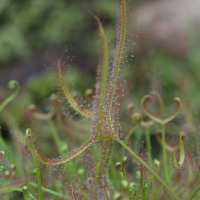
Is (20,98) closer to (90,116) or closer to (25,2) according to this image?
(90,116)

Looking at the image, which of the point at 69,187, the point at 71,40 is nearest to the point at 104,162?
the point at 69,187

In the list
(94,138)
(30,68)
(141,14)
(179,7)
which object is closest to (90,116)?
(94,138)

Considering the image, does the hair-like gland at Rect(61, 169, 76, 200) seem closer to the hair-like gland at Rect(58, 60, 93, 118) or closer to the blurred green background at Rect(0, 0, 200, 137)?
the hair-like gland at Rect(58, 60, 93, 118)

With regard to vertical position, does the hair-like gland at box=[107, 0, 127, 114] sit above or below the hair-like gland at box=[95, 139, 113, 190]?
above

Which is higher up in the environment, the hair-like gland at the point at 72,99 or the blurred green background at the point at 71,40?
the blurred green background at the point at 71,40

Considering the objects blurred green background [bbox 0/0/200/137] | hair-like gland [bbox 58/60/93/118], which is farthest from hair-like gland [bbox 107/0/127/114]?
blurred green background [bbox 0/0/200/137]

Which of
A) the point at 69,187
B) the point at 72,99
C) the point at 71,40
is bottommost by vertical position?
the point at 69,187

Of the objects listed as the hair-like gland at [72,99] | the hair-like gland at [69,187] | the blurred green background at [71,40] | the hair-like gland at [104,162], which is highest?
the blurred green background at [71,40]

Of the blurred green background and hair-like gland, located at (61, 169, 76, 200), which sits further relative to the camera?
the blurred green background

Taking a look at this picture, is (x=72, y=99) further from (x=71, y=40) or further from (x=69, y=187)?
(x=71, y=40)

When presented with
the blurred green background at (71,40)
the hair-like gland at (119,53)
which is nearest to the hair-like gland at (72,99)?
the hair-like gland at (119,53)

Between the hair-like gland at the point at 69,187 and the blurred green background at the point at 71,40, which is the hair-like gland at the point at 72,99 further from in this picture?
the blurred green background at the point at 71,40
